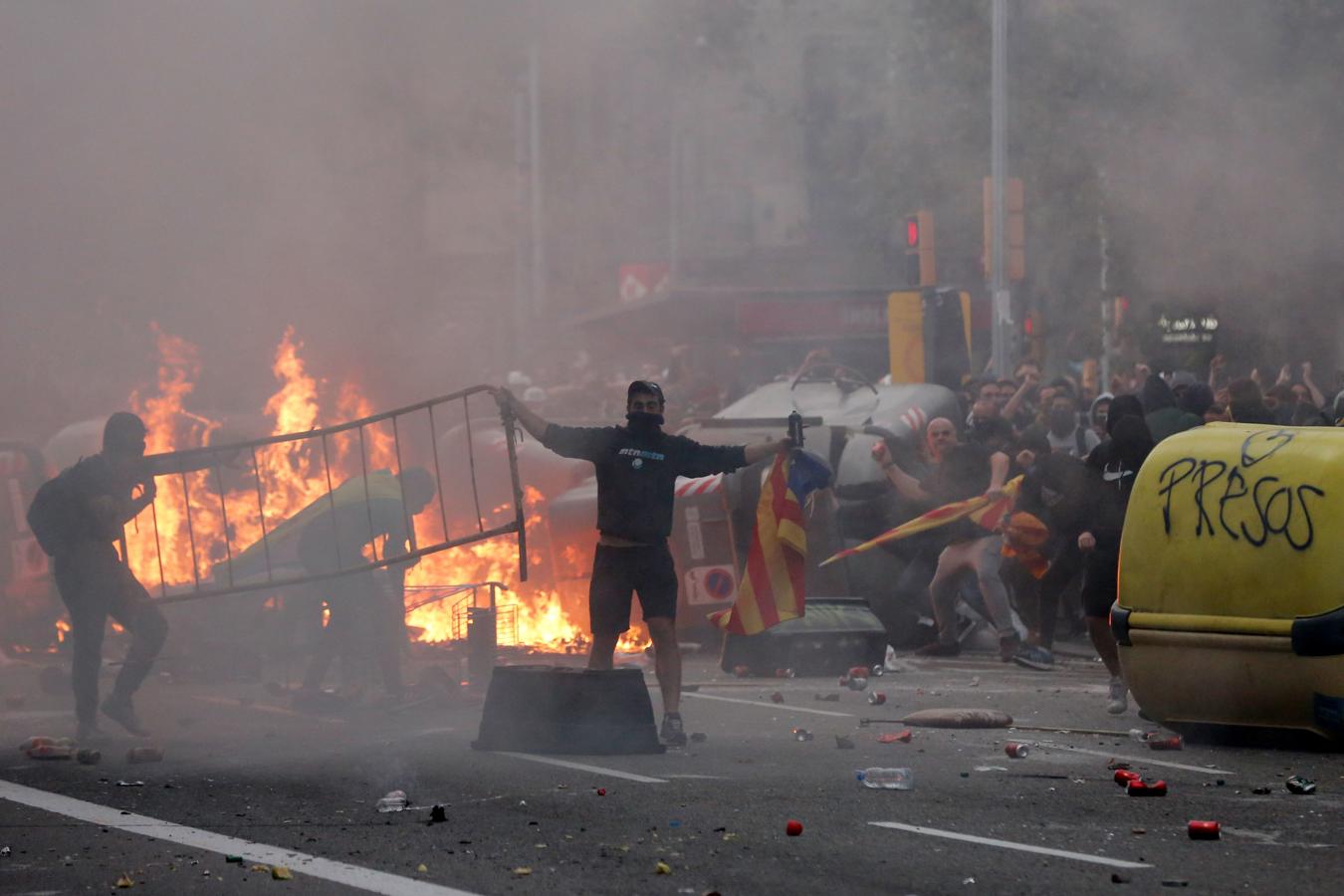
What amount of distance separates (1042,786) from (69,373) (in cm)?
1085

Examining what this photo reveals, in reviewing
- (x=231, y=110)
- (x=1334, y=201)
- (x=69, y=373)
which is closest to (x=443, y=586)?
(x=231, y=110)

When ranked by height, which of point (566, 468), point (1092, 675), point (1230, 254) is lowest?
point (1092, 675)

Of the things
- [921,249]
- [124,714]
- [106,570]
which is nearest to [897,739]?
[124,714]

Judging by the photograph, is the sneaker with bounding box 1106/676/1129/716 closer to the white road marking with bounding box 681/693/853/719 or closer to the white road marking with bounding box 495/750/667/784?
the white road marking with bounding box 681/693/853/719

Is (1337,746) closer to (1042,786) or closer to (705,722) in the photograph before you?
(1042,786)

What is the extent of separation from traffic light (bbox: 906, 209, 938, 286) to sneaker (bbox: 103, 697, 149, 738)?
9483 millimetres

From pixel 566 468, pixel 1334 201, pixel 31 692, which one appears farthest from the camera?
pixel 1334 201

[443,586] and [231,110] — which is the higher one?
[231,110]

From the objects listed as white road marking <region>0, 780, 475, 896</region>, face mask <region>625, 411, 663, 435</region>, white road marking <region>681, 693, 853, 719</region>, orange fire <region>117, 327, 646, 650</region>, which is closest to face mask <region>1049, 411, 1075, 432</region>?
orange fire <region>117, 327, 646, 650</region>

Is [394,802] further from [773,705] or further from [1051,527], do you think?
[1051,527]

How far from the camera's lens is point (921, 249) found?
1642 centimetres

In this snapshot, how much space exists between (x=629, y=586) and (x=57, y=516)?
2.56 meters

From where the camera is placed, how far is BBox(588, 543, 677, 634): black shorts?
7922 mm

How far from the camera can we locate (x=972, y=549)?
1127 centimetres
